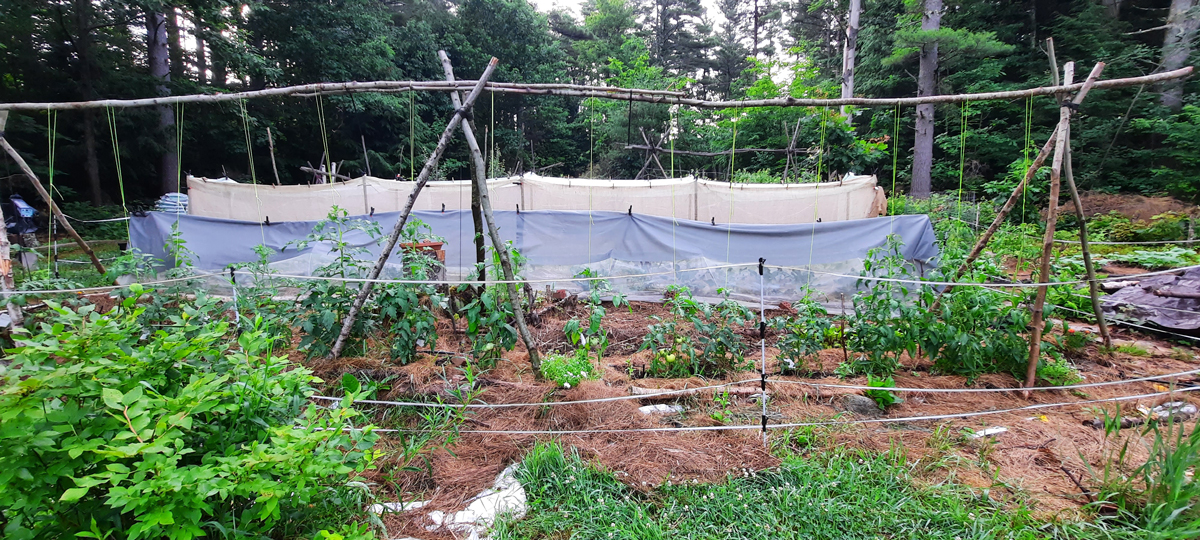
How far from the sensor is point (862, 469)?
103 inches

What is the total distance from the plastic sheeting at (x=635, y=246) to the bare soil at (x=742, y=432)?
7.35ft

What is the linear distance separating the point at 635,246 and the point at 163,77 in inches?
532

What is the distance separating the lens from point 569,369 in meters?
3.70

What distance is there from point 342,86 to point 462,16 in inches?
714

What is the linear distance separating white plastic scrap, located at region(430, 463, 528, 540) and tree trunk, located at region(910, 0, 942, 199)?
13161mm

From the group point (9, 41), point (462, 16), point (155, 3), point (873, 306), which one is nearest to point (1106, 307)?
point (873, 306)

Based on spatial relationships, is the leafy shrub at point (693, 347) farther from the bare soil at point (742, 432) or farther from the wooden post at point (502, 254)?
the wooden post at point (502, 254)

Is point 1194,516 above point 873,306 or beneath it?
beneath

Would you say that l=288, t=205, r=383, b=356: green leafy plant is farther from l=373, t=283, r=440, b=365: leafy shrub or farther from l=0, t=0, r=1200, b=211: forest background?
l=0, t=0, r=1200, b=211: forest background

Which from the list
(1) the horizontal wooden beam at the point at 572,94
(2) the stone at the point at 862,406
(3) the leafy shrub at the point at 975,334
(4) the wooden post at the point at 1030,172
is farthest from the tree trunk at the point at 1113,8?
(2) the stone at the point at 862,406

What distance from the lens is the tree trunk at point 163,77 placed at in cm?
1312

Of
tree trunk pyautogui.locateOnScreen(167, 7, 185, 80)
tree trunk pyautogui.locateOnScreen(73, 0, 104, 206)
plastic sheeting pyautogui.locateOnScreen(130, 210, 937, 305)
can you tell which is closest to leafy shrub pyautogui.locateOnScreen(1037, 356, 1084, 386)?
plastic sheeting pyautogui.locateOnScreen(130, 210, 937, 305)

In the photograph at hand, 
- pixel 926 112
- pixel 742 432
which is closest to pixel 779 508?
pixel 742 432

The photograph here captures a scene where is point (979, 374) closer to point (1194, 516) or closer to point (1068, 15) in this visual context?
point (1194, 516)
